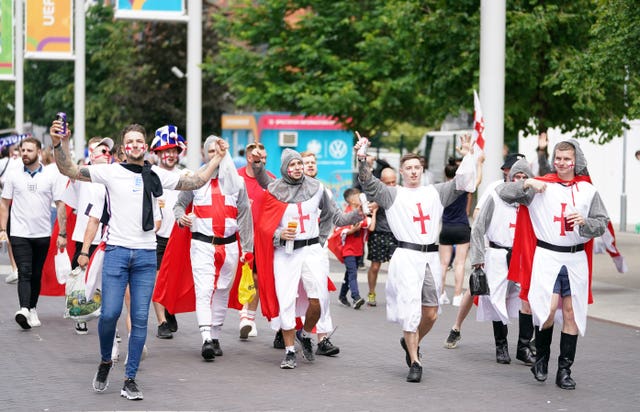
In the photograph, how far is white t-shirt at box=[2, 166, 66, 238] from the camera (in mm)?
12945

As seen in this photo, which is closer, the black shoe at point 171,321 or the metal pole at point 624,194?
the black shoe at point 171,321

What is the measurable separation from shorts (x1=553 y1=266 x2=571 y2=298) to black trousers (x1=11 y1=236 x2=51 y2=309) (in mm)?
5696

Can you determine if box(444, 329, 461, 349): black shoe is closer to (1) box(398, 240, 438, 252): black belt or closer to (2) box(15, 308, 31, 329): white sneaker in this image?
(1) box(398, 240, 438, 252): black belt

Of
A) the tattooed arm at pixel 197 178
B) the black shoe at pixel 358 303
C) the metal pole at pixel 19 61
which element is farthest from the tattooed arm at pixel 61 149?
the metal pole at pixel 19 61

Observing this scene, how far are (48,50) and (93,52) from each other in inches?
1108

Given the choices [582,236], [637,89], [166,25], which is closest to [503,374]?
[582,236]

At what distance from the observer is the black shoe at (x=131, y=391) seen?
8.69m

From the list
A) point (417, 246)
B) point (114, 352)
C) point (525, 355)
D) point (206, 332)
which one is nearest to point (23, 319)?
point (206, 332)

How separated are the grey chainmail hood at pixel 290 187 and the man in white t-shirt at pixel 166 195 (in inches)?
30.5

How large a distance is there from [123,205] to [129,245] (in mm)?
291

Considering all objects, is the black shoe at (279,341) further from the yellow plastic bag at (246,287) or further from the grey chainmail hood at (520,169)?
the grey chainmail hood at (520,169)

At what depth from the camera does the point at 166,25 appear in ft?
181

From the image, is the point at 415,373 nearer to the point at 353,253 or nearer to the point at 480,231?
the point at 480,231

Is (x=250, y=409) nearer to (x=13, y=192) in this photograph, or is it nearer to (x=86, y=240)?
(x=86, y=240)
